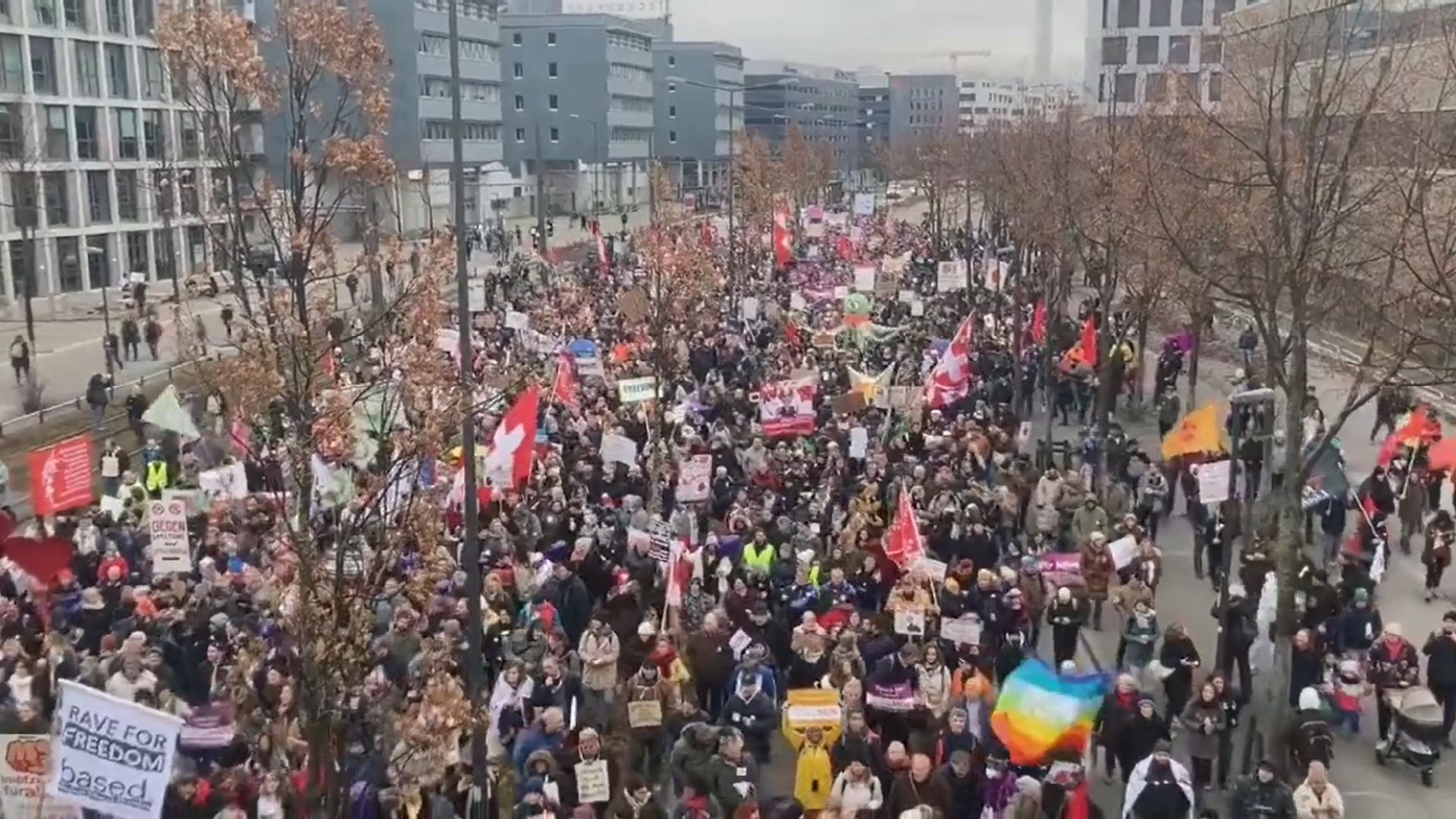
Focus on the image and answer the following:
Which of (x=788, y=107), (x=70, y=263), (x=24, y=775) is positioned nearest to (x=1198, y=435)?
(x=24, y=775)

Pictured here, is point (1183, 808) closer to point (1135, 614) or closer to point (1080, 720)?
point (1080, 720)

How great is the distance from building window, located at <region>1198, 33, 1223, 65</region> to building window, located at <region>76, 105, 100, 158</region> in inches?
1626

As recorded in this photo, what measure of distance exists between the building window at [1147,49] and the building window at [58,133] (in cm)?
5337

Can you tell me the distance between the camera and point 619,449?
19.6 m

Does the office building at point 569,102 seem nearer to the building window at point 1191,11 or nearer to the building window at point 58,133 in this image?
the building window at point 1191,11

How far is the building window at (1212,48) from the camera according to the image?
87.8 ft

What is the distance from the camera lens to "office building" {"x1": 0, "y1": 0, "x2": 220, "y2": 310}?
2042 inches

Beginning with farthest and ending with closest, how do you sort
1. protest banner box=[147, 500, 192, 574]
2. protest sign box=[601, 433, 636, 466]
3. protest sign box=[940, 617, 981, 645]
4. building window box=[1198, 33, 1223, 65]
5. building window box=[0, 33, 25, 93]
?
1. building window box=[0, 33, 25, 93]
2. building window box=[1198, 33, 1223, 65]
3. protest sign box=[601, 433, 636, 466]
4. protest banner box=[147, 500, 192, 574]
5. protest sign box=[940, 617, 981, 645]

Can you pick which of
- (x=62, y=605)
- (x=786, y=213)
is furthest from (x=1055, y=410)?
(x=786, y=213)

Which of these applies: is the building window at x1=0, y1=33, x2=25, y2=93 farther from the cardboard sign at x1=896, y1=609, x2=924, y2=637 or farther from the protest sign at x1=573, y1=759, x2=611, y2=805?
the protest sign at x1=573, y1=759, x2=611, y2=805

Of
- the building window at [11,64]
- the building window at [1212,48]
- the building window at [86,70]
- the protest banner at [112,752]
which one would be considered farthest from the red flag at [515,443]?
the building window at [86,70]

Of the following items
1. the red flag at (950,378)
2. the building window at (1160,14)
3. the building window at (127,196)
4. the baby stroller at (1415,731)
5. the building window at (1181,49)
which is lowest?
the baby stroller at (1415,731)

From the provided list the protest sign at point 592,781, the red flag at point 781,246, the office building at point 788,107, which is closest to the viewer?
the protest sign at point 592,781

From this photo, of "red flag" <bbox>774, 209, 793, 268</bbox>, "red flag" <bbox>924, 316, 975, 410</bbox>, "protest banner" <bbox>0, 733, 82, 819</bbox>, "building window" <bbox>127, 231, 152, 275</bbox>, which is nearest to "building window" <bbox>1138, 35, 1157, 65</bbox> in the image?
"red flag" <bbox>774, 209, 793, 268</bbox>
